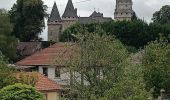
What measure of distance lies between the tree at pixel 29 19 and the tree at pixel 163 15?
3825 centimetres

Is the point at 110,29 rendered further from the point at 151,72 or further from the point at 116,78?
the point at 116,78

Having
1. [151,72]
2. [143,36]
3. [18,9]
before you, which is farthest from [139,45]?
[151,72]

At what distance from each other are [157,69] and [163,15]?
89.8 m

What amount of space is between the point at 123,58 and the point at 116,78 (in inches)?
74.3

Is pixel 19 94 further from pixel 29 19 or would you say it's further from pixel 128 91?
pixel 29 19

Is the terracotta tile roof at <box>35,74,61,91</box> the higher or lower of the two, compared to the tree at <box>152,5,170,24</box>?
lower

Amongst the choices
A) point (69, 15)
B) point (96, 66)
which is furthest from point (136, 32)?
point (96, 66)

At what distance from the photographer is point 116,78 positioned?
2728 centimetres

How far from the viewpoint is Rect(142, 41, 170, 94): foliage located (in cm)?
3609

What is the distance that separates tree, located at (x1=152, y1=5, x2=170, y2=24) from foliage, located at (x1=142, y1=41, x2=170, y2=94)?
278 ft

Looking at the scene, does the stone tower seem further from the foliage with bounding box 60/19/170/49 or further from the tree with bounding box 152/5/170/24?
the foliage with bounding box 60/19/170/49

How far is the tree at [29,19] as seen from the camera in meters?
90.2

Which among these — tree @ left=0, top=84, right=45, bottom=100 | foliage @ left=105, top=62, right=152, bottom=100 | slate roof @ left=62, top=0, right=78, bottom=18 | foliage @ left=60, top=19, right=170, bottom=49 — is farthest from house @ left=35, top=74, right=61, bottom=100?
slate roof @ left=62, top=0, right=78, bottom=18

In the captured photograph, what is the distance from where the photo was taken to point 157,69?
36594 mm
